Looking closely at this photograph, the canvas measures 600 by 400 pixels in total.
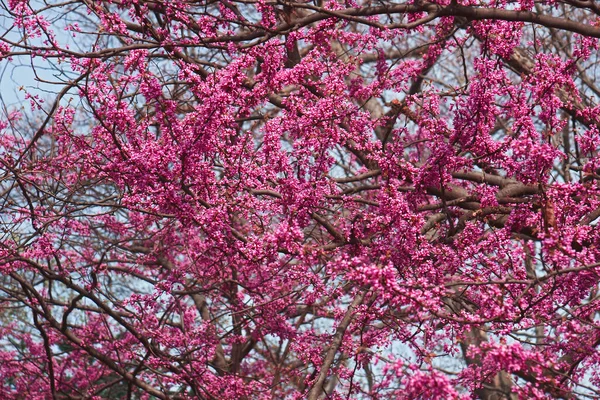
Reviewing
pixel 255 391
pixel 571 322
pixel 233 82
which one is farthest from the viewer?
pixel 255 391

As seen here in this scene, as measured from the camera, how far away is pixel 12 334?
631 inches

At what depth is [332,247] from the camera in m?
6.81

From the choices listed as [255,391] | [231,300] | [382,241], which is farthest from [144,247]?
[382,241]

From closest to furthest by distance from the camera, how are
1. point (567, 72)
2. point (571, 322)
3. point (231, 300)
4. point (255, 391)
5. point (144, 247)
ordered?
1. point (571, 322)
2. point (567, 72)
3. point (255, 391)
4. point (231, 300)
5. point (144, 247)

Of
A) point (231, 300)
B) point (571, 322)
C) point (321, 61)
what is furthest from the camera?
point (231, 300)

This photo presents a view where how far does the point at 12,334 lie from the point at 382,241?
39.8ft

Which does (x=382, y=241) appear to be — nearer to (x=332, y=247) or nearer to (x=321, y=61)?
(x=332, y=247)

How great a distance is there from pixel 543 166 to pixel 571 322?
132 cm

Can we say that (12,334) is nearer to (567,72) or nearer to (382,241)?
(382,241)

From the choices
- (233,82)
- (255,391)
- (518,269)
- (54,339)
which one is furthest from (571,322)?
(54,339)

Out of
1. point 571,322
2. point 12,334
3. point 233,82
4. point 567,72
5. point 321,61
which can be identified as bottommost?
point 571,322

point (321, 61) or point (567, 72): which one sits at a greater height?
point (321, 61)

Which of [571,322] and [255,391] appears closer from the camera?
[571,322]

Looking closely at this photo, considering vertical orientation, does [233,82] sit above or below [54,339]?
below
